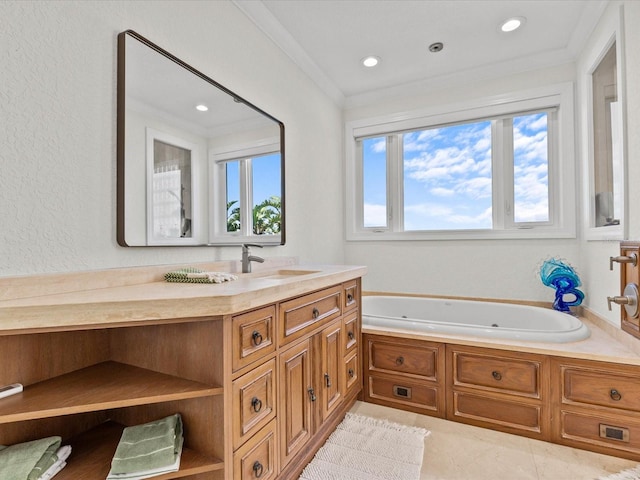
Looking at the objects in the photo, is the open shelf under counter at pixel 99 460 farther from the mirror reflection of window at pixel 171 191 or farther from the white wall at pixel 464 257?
the white wall at pixel 464 257

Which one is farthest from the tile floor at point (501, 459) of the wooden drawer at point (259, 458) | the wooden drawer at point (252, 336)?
the wooden drawer at point (252, 336)

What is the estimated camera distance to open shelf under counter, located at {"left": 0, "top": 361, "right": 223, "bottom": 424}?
0.91m

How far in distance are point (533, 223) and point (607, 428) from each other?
163 centimetres

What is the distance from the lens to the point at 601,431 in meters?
1.68

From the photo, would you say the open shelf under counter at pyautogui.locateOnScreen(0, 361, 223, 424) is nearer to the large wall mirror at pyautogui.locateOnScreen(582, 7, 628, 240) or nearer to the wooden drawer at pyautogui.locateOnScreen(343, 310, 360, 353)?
the wooden drawer at pyautogui.locateOnScreen(343, 310, 360, 353)

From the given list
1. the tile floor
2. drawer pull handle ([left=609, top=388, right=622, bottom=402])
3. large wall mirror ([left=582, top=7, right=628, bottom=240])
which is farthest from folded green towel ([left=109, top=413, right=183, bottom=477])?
large wall mirror ([left=582, top=7, right=628, bottom=240])

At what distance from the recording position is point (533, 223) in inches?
111

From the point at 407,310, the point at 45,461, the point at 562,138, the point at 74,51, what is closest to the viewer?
the point at 45,461

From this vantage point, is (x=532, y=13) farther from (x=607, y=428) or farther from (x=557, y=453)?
(x=557, y=453)

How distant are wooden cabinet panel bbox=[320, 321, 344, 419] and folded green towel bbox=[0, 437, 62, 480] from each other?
3.45ft

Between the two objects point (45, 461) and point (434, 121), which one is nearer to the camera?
point (45, 461)

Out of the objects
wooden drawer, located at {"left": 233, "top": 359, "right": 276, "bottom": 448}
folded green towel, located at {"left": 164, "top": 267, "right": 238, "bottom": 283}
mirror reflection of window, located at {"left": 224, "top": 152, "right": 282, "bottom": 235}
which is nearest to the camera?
wooden drawer, located at {"left": 233, "top": 359, "right": 276, "bottom": 448}

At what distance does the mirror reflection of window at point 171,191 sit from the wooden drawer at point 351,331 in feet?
3.32

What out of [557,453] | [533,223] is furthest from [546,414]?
[533,223]
